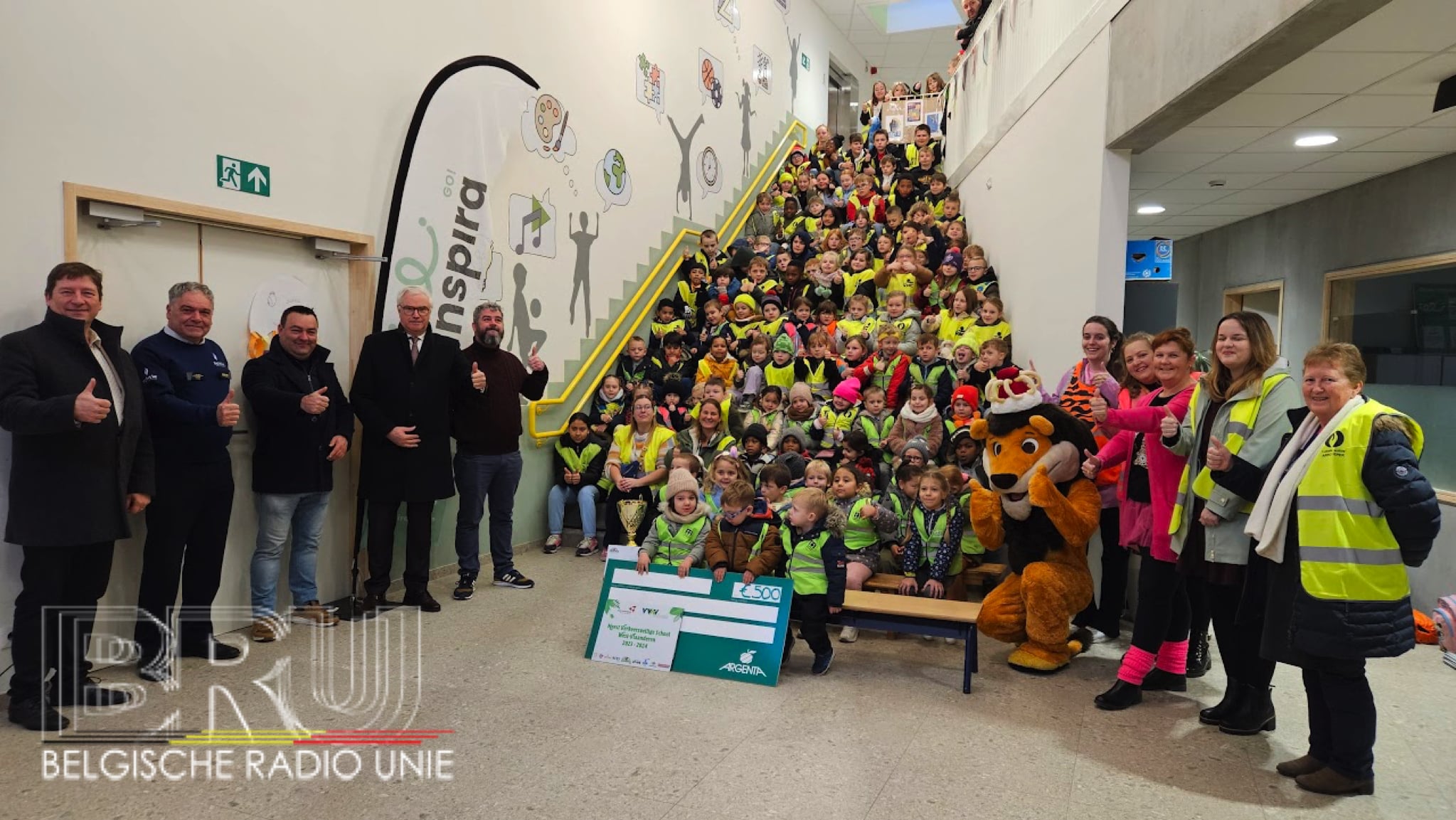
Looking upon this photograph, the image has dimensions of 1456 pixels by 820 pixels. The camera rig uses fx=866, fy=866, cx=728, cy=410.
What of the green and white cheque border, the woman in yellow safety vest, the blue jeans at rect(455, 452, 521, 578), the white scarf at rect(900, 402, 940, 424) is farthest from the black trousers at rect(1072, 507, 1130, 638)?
the blue jeans at rect(455, 452, 521, 578)

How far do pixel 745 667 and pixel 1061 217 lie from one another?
139 inches

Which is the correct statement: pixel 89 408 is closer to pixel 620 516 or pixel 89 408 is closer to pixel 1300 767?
pixel 620 516

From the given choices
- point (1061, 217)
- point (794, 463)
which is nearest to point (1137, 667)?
point (794, 463)

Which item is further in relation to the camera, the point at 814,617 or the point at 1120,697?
the point at 814,617

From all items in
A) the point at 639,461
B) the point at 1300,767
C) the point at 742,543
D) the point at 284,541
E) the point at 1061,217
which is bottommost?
the point at 1300,767

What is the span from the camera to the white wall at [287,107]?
343cm

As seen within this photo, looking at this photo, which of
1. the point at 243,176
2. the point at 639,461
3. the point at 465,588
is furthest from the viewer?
the point at 639,461

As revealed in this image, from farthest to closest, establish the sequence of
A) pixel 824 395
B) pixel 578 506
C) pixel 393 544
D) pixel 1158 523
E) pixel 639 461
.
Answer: pixel 824 395
pixel 578 506
pixel 639 461
pixel 393 544
pixel 1158 523

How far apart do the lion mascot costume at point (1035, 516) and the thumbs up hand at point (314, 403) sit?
3.13 meters

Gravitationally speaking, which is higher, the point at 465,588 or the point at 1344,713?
the point at 1344,713

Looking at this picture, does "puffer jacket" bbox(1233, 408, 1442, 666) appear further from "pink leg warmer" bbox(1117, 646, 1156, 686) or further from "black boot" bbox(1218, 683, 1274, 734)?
"pink leg warmer" bbox(1117, 646, 1156, 686)

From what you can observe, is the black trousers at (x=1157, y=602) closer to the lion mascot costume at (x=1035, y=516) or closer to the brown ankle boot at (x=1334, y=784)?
the lion mascot costume at (x=1035, y=516)

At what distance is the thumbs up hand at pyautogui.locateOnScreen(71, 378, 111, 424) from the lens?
313cm

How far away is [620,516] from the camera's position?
244 inches
